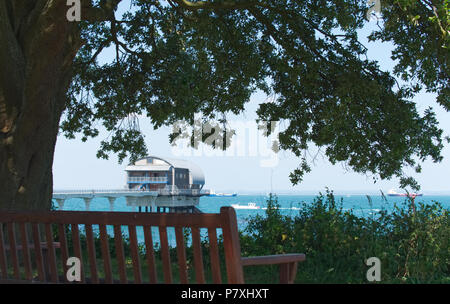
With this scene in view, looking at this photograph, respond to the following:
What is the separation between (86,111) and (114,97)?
4.59 ft

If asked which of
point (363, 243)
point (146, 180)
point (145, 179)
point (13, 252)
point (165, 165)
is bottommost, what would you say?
point (363, 243)

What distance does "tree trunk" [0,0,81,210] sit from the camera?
7367 mm

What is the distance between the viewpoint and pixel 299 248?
25.3 ft

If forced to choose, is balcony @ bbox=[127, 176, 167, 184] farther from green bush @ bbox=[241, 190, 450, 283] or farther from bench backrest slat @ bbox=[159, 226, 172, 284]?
bench backrest slat @ bbox=[159, 226, 172, 284]

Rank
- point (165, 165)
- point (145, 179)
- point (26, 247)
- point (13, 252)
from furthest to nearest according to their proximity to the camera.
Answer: point (165, 165) < point (145, 179) < point (13, 252) < point (26, 247)

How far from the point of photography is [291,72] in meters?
9.96

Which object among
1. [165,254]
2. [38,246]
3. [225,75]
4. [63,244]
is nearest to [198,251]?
[165,254]

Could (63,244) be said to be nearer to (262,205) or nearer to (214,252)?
(214,252)

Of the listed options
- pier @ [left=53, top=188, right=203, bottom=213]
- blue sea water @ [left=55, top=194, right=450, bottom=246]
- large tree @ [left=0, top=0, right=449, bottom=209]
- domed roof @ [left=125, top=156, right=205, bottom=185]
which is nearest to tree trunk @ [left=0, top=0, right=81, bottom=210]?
large tree @ [left=0, top=0, right=449, bottom=209]

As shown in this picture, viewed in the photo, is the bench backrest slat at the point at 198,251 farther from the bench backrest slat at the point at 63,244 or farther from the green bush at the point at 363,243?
the green bush at the point at 363,243

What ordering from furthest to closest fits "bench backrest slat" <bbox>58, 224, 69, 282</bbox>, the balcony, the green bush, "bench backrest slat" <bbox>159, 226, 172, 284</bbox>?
the balcony
the green bush
"bench backrest slat" <bbox>58, 224, 69, 282</bbox>
"bench backrest slat" <bbox>159, 226, 172, 284</bbox>

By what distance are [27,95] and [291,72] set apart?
4784 millimetres

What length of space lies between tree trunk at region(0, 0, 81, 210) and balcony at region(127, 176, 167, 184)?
2163 inches
